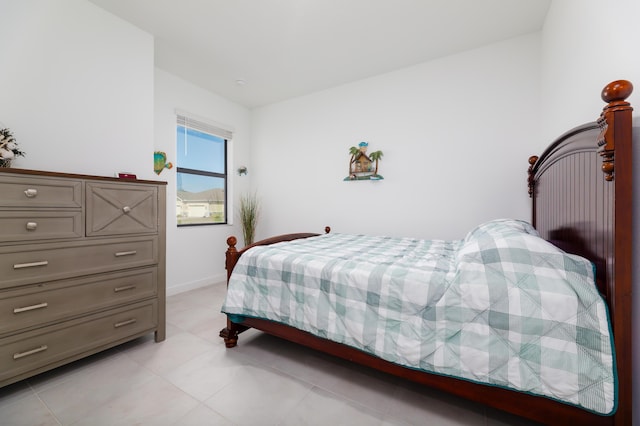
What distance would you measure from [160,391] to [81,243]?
1073mm

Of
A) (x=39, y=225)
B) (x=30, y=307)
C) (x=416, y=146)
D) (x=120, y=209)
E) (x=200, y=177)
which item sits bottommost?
(x=30, y=307)

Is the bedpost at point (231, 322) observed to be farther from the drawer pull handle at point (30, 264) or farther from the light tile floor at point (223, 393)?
the drawer pull handle at point (30, 264)

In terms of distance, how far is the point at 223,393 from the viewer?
Result: 1.53 metres

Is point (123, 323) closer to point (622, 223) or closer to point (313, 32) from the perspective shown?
point (622, 223)

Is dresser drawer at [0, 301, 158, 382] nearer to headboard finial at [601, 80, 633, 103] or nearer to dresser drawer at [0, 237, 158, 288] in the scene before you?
dresser drawer at [0, 237, 158, 288]

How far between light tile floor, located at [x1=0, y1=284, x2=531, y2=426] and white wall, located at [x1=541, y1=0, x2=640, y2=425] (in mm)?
950

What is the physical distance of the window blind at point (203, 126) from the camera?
3.39 m

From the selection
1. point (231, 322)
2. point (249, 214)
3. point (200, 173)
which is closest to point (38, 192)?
point (231, 322)

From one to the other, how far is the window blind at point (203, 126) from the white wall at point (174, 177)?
75 millimetres

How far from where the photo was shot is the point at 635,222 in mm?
1014

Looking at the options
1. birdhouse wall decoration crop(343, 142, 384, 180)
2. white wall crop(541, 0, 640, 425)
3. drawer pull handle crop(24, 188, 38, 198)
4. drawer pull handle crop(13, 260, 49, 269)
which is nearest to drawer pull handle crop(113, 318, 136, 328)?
drawer pull handle crop(13, 260, 49, 269)

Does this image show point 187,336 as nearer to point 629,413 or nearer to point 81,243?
point 81,243

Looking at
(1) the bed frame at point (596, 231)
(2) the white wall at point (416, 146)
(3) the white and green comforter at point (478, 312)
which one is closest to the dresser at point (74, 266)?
(3) the white and green comforter at point (478, 312)

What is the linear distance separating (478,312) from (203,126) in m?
3.77
